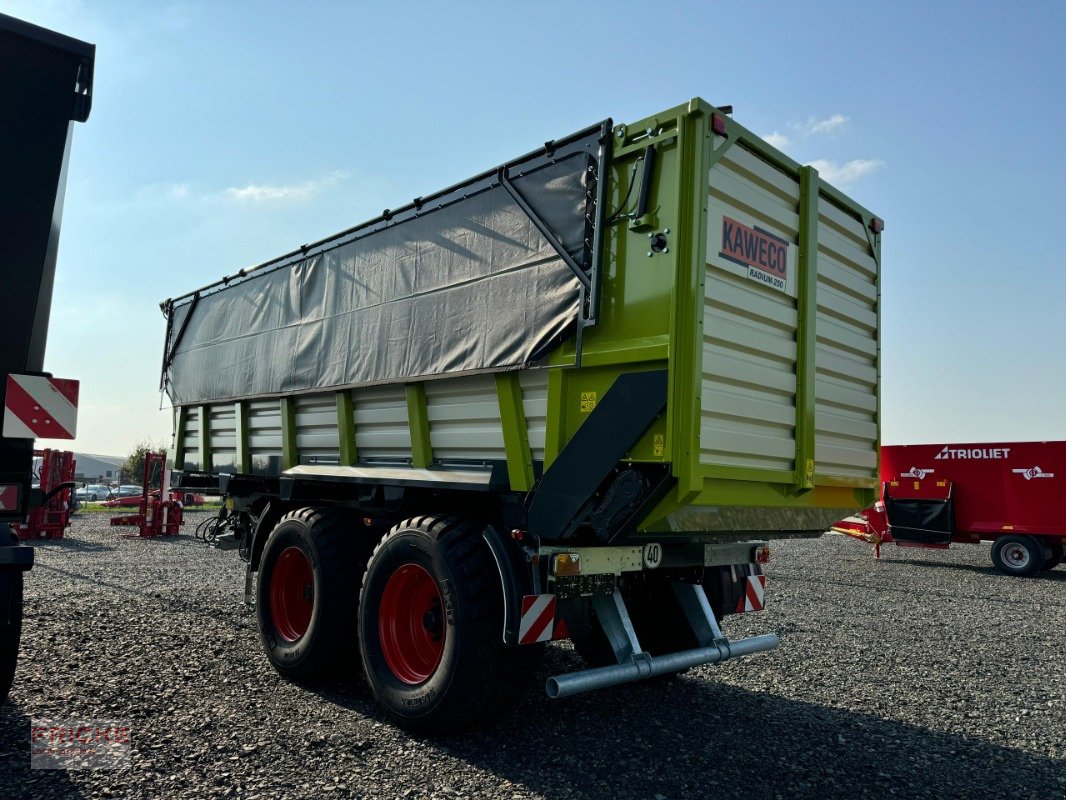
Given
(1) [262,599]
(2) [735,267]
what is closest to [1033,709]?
(2) [735,267]

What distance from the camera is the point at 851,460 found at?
5.16 m

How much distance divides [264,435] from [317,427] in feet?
3.25

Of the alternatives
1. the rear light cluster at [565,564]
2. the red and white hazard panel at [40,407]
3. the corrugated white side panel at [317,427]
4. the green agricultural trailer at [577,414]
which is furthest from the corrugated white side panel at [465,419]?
the red and white hazard panel at [40,407]

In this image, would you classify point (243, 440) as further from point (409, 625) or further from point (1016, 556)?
point (1016, 556)

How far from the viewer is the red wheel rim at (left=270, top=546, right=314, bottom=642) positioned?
5.98 meters

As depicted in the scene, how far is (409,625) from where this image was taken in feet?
16.0

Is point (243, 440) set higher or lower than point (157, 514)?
higher

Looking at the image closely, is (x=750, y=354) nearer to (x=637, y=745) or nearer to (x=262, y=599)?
(x=637, y=745)

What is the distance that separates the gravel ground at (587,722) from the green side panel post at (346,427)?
163cm

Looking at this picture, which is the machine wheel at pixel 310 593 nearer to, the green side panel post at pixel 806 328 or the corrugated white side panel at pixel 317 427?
the corrugated white side panel at pixel 317 427

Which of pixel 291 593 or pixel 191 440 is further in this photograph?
pixel 191 440

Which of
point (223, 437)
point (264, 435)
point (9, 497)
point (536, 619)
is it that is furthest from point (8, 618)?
point (223, 437)

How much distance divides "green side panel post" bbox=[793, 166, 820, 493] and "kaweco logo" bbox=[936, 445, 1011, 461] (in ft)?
38.1

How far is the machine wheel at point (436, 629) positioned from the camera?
13.8 ft
